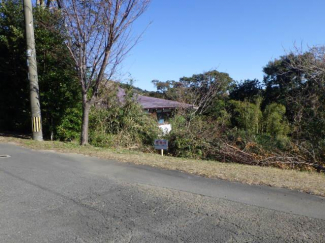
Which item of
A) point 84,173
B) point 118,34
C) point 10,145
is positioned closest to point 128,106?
point 118,34

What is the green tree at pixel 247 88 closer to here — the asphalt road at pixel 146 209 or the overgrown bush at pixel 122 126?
the overgrown bush at pixel 122 126

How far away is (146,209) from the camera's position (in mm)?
4656

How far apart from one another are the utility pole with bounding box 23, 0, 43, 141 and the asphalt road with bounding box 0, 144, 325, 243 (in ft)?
18.1

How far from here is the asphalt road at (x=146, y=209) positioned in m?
3.80

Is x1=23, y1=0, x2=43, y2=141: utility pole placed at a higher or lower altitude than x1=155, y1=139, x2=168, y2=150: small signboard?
higher

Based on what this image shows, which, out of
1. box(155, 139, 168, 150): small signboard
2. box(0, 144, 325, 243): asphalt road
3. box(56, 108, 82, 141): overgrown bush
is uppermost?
box(56, 108, 82, 141): overgrown bush

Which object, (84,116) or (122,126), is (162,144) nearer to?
(84,116)

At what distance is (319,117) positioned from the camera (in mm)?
10555

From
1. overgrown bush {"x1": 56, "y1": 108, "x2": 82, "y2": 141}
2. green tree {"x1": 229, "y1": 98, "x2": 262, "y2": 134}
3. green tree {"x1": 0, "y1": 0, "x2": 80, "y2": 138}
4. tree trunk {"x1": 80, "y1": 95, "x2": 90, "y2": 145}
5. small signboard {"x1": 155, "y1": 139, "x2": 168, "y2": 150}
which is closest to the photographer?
small signboard {"x1": 155, "y1": 139, "x2": 168, "y2": 150}

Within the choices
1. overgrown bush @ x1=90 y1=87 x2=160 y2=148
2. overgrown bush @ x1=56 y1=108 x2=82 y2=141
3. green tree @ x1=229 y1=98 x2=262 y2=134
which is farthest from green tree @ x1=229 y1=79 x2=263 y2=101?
overgrown bush @ x1=56 y1=108 x2=82 y2=141

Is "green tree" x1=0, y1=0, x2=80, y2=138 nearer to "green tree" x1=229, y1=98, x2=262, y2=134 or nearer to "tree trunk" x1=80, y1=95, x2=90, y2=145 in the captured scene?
"tree trunk" x1=80, y1=95, x2=90, y2=145

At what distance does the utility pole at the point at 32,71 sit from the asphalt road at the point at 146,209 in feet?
18.1

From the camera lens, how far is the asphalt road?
380cm

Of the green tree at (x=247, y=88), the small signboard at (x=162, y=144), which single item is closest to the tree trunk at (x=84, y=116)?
the small signboard at (x=162, y=144)
